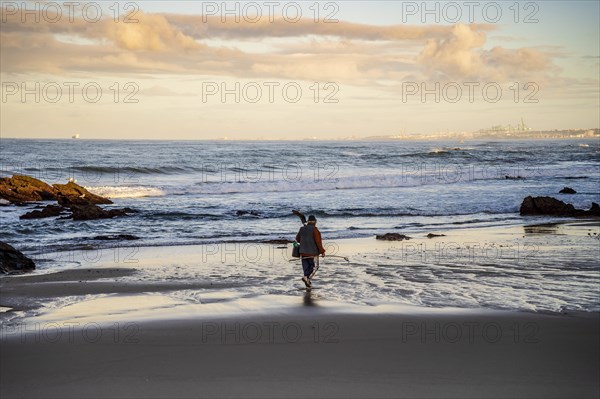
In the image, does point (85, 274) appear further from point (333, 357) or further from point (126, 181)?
point (126, 181)

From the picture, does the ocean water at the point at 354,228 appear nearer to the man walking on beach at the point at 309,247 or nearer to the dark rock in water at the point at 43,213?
the man walking on beach at the point at 309,247

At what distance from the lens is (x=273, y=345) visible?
8.39m

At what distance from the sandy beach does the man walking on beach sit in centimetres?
48

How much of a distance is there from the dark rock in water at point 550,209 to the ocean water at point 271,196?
0.68 metres

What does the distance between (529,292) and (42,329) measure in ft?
25.7

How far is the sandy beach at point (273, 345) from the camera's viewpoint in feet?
22.7

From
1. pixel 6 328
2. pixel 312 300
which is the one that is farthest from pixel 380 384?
pixel 6 328

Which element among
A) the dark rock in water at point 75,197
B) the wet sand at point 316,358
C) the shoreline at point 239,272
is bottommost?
the wet sand at point 316,358

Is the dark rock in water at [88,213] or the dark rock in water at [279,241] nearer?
the dark rock in water at [279,241]

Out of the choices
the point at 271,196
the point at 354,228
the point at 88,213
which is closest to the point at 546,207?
the point at 354,228

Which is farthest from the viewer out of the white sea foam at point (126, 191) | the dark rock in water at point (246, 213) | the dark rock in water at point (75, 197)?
the white sea foam at point (126, 191)

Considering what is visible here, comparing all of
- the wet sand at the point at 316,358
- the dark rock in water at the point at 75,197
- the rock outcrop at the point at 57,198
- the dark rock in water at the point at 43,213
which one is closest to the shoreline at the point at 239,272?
the wet sand at the point at 316,358

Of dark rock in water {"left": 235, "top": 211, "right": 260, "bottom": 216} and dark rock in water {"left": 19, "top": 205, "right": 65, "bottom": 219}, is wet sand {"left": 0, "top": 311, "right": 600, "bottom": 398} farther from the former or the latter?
dark rock in water {"left": 235, "top": 211, "right": 260, "bottom": 216}

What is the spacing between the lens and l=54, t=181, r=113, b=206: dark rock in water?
94.4ft
